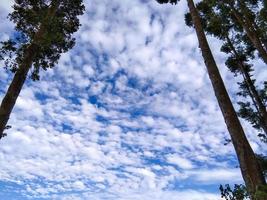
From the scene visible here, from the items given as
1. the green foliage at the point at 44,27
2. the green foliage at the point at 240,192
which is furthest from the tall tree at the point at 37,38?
the green foliage at the point at 240,192

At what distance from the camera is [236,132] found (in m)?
8.24

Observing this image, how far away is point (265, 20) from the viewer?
61.5ft

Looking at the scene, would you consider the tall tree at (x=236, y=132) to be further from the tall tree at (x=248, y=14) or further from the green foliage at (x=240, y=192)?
the tall tree at (x=248, y=14)

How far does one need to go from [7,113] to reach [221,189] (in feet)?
24.2

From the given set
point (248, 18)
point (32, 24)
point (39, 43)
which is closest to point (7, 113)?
point (39, 43)

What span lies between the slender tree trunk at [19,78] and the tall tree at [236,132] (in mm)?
6624

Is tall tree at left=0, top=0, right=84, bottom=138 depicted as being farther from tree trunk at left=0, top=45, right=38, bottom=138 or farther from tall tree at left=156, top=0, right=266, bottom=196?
tall tree at left=156, top=0, right=266, bottom=196

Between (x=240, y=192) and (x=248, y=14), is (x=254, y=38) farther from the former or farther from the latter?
(x=240, y=192)

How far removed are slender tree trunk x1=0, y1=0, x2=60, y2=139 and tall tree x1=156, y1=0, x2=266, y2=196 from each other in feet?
21.7

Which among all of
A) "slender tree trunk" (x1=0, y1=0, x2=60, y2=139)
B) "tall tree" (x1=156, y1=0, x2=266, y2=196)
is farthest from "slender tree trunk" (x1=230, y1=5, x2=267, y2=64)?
"slender tree trunk" (x1=0, y1=0, x2=60, y2=139)

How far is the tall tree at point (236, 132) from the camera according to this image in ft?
24.4

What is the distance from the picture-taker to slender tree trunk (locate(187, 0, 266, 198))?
24.4ft

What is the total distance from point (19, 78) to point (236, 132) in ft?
26.1

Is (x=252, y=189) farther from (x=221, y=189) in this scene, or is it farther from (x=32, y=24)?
(x=32, y=24)
